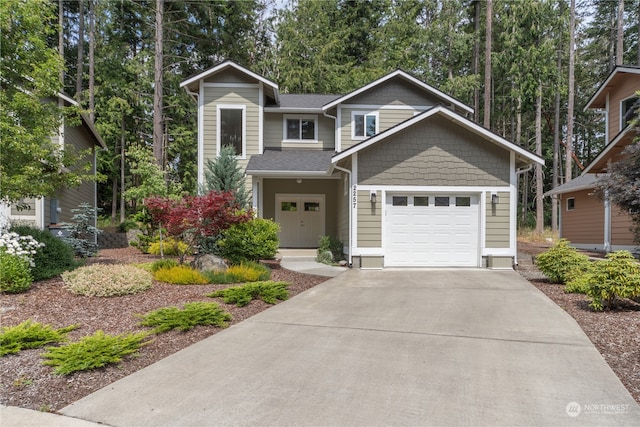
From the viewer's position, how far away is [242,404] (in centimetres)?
335

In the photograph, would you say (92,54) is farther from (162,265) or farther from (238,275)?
(238,275)

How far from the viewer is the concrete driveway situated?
3.19 metres

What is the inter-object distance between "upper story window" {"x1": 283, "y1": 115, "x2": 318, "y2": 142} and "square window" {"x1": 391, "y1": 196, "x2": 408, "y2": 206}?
253 inches

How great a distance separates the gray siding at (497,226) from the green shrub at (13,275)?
10.8 m

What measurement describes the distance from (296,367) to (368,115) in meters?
13.4

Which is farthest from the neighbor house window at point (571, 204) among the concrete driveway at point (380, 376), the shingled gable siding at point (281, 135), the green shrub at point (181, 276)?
the green shrub at point (181, 276)

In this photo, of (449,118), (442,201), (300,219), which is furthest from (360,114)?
(442,201)

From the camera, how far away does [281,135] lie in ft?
55.6

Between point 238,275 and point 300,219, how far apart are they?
8096 mm

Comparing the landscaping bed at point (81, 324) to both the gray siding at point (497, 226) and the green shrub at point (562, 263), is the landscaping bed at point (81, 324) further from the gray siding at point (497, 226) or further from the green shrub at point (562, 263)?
the gray siding at point (497, 226)

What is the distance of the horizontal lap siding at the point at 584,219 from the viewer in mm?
17344

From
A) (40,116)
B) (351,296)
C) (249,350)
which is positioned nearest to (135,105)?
(40,116)

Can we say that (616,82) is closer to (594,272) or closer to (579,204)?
(579,204)

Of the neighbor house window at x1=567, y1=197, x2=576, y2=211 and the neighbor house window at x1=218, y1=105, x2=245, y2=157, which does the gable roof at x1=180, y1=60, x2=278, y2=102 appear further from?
the neighbor house window at x1=567, y1=197, x2=576, y2=211
